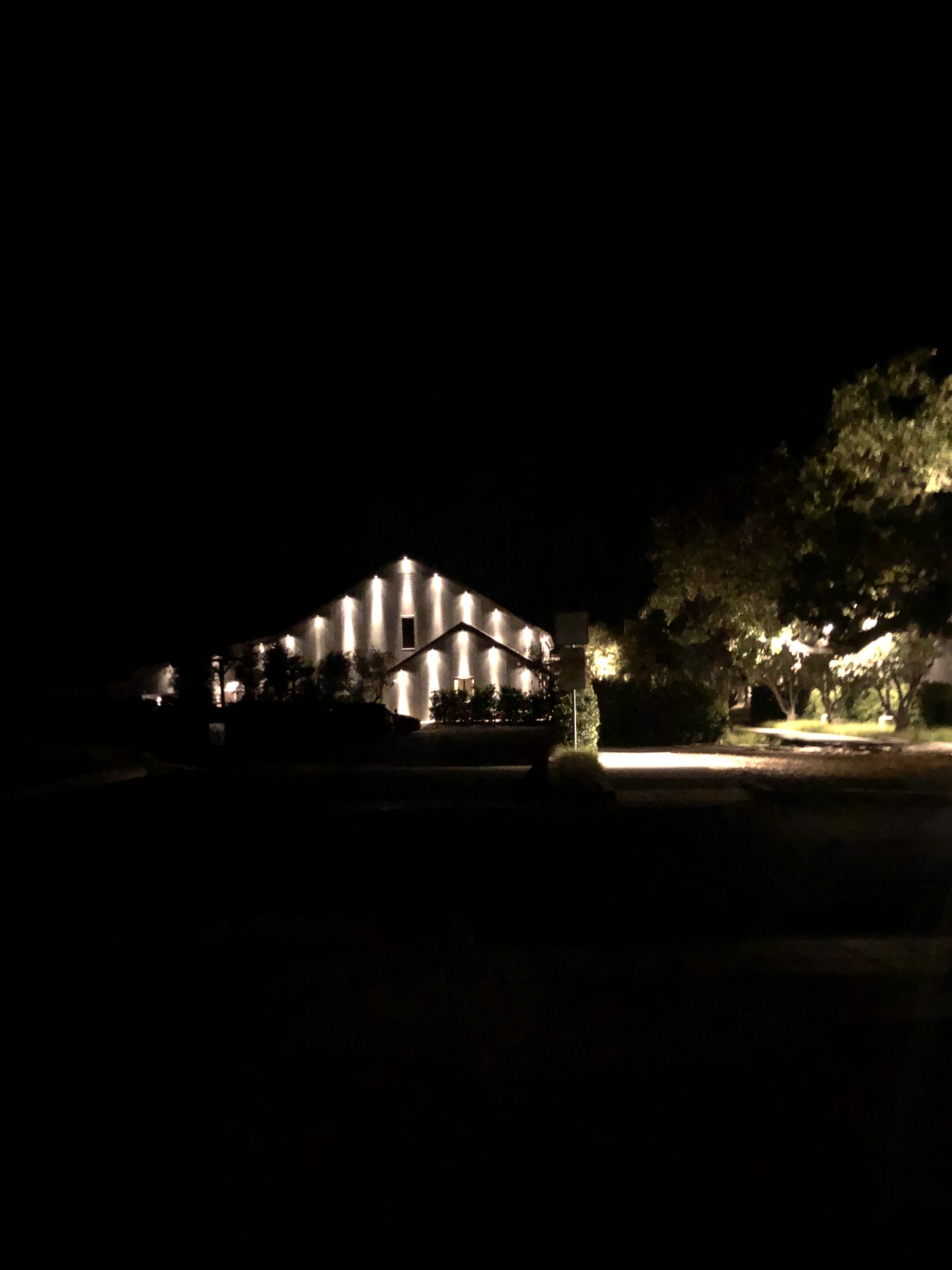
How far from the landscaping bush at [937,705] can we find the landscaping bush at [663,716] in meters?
6.55

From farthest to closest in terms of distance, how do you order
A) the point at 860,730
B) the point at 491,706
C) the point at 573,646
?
the point at 491,706
the point at 860,730
the point at 573,646

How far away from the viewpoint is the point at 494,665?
47906mm

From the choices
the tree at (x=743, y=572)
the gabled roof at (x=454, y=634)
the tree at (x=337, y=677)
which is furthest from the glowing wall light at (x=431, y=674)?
the tree at (x=743, y=572)

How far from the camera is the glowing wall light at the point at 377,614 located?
49.2m

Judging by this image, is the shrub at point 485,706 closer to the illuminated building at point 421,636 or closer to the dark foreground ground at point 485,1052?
the illuminated building at point 421,636

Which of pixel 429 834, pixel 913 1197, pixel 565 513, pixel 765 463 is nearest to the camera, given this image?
pixel 913 1197

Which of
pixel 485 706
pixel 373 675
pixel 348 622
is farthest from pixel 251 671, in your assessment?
pixel 485 706

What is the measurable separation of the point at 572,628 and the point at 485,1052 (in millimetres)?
17730

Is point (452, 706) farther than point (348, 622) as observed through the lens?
No

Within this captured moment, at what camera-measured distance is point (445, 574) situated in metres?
50.9

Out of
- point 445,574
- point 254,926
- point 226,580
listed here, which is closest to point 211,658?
point 445,574

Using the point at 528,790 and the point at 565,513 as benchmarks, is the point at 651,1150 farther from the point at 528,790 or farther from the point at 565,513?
the point at 565,513

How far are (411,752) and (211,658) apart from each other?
15.3m

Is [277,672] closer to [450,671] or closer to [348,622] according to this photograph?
[348,622]
